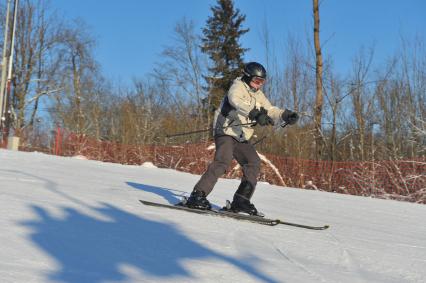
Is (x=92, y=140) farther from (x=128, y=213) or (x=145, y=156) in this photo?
(x=128, y=213)

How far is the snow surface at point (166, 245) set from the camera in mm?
2504

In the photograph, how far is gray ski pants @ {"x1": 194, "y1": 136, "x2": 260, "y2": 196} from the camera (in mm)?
4996

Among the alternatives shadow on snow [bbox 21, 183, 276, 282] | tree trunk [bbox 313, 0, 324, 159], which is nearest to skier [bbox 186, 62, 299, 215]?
shadow on snow [bbox 21, 183, 276, 282]

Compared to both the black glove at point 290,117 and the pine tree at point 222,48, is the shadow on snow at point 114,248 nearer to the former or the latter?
the black glove at point 290,117

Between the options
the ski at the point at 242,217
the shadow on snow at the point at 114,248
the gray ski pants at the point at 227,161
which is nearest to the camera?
the shadow on snow at the point at 114,248

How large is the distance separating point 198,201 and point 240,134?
2.67ft

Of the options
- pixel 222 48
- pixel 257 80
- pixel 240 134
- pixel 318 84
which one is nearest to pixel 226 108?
pixel 240 134

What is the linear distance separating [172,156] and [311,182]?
452 centimetres

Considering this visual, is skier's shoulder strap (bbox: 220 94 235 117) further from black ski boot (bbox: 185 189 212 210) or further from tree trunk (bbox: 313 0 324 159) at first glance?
tree trunk (bbox: 313 0 324 159)

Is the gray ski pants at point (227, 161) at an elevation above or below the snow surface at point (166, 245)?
above

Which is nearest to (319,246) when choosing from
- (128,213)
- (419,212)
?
(128,213)

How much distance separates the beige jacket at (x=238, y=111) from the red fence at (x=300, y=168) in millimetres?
8748

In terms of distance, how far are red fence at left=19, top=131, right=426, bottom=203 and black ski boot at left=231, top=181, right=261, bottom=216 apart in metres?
8.79

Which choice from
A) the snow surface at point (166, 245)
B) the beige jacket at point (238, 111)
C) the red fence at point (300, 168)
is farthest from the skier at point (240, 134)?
the red fence at point (300, 168)
